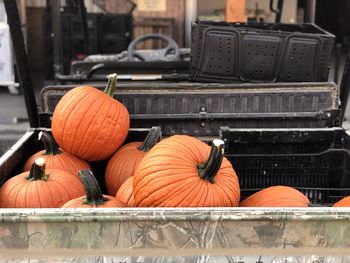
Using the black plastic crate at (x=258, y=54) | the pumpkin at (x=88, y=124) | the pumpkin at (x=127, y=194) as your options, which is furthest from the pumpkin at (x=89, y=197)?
the black plastic crate at (x=258, y=54)

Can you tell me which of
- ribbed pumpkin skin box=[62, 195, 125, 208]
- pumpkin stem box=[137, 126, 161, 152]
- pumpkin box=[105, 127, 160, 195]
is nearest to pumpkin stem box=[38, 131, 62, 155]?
pumpkin box=[105, 127, 160, 195]

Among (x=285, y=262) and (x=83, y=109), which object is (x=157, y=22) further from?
(x=285, y=262)

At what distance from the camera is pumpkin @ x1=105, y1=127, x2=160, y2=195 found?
2.44 meters

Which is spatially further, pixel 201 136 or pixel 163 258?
pixel 201 136

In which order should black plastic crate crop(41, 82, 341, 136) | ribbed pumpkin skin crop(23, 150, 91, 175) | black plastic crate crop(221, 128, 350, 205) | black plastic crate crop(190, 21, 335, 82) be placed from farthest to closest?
black plastic crate crop(190, 21, 335, 82), black plastic crate crop(41, 82, 341, 136), black plastic crate crop(221, 128, 350, 205), ribbed pumpkin skin crop(23, 150, 91, 175)

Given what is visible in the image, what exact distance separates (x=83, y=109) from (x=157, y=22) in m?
8.04

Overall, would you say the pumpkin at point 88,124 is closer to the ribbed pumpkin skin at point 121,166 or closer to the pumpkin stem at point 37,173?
the ribbed pumpkin skin at point 121,166

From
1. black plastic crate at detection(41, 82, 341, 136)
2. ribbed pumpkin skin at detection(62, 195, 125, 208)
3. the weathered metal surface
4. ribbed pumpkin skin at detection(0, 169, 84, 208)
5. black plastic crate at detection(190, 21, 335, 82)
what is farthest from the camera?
black plastic crate at detection(190, 21, 335, 82)

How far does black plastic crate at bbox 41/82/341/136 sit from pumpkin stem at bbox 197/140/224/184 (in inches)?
34.3

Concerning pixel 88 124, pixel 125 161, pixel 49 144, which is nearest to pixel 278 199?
pixel 125 161

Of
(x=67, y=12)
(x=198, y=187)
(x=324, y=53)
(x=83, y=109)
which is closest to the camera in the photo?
(x=198, y=187)

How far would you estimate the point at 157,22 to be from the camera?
1027cm

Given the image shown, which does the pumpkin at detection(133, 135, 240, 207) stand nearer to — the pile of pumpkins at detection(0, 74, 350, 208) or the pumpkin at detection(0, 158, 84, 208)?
the pile of pumpkins at detection(0, 74, 350, 208)

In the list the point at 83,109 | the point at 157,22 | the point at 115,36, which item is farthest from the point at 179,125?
the point at 157,22
